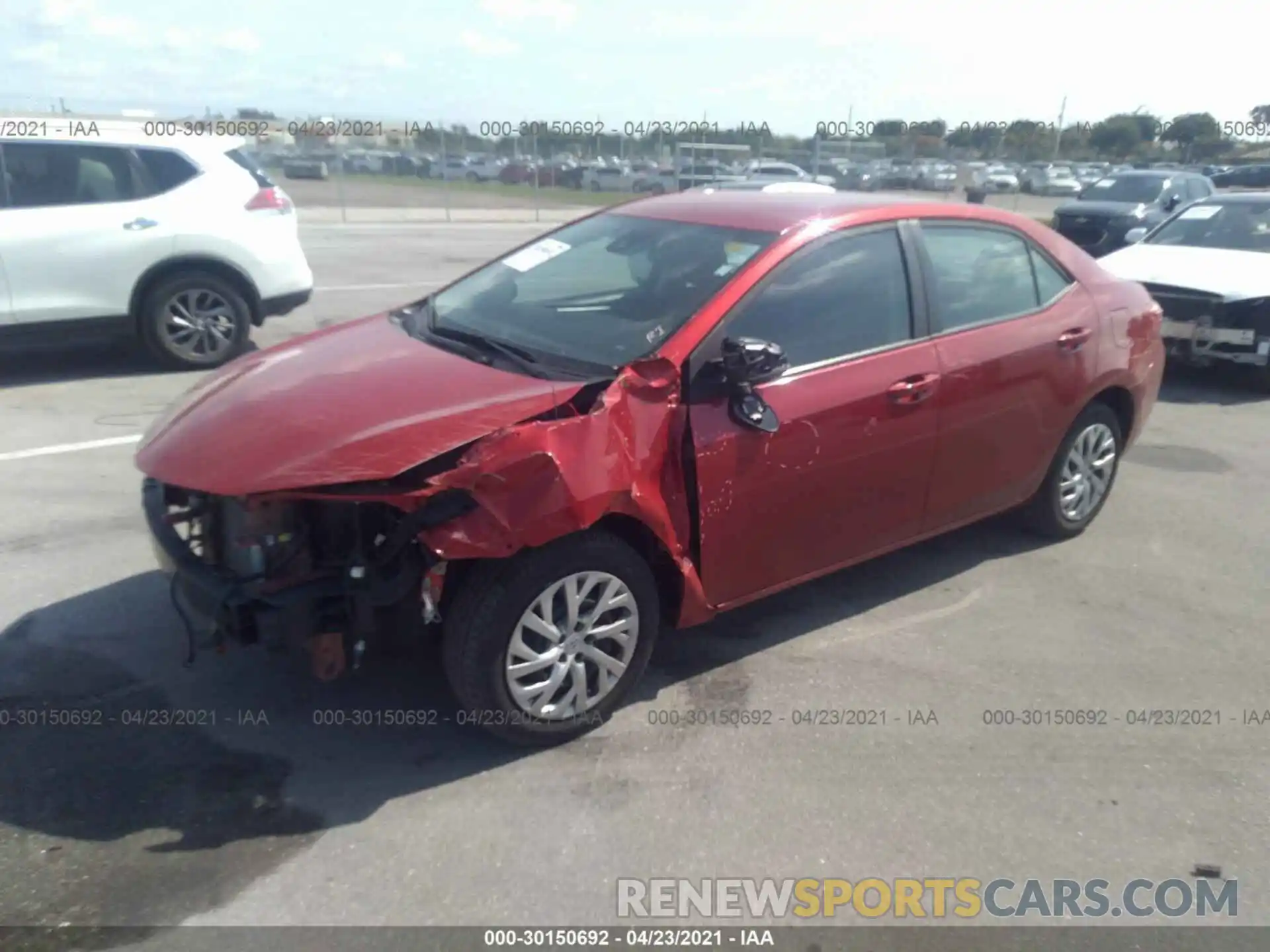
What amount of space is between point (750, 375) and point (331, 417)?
1.37m

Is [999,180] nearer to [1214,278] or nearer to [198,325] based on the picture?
[1214,278]

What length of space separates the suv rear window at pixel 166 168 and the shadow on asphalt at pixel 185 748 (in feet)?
14.8

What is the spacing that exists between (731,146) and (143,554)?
28.0 metres

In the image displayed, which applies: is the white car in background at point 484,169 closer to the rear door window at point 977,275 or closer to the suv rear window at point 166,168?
the suv rear window at point 166,168

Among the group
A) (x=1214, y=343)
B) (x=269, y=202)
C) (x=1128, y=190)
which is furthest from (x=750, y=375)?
(x=1128, y=190)

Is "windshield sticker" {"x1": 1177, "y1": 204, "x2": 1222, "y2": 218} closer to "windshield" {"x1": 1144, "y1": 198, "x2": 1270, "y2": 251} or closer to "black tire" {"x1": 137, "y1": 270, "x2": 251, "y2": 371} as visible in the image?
"windshield" {"x1": 1144, "y1": 198, "x2": 1270, "y2": 251}

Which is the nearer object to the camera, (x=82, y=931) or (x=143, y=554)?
(x=82, y=931)

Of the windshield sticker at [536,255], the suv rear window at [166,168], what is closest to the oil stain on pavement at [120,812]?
the windshield sticker at [536,255]

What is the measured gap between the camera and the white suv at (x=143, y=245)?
768 centimetres

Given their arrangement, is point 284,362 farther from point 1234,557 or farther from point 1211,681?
point 1234,557

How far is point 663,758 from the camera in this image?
3.62 m

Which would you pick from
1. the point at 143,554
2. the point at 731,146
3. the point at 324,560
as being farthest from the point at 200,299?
the point at 731,146

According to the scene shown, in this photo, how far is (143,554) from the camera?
4.93 metres

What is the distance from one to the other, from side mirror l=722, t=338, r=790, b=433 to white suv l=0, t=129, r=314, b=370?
576cm
